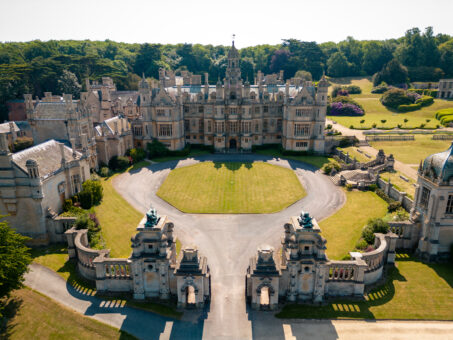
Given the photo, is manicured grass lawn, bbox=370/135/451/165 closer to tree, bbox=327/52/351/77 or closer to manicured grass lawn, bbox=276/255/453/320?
manicured grass lawn, bbox=276/255/453/320

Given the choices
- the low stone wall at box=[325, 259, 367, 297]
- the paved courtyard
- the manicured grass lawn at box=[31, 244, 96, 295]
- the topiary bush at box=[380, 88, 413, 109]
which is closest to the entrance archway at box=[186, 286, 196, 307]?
the paved courtyard

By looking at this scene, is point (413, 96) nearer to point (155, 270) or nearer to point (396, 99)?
point (396, 99)

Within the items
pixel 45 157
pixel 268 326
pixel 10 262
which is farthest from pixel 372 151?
pixel 10 262

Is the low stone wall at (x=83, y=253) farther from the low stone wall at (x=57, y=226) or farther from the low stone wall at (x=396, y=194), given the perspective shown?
the low stone wall at (x=396, y=194)

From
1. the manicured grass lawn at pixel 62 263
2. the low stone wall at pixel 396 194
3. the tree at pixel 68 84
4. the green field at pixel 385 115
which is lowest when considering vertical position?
the manicured grass lawn at pixel 62 263

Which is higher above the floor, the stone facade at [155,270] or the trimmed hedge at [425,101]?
the trimmed hedge at [425,101]

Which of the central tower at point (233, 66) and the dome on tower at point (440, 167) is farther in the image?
the central tower at point (233, 66)

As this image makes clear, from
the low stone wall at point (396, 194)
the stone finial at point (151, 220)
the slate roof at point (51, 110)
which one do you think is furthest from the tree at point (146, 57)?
the stone finial at point (151, 220)
